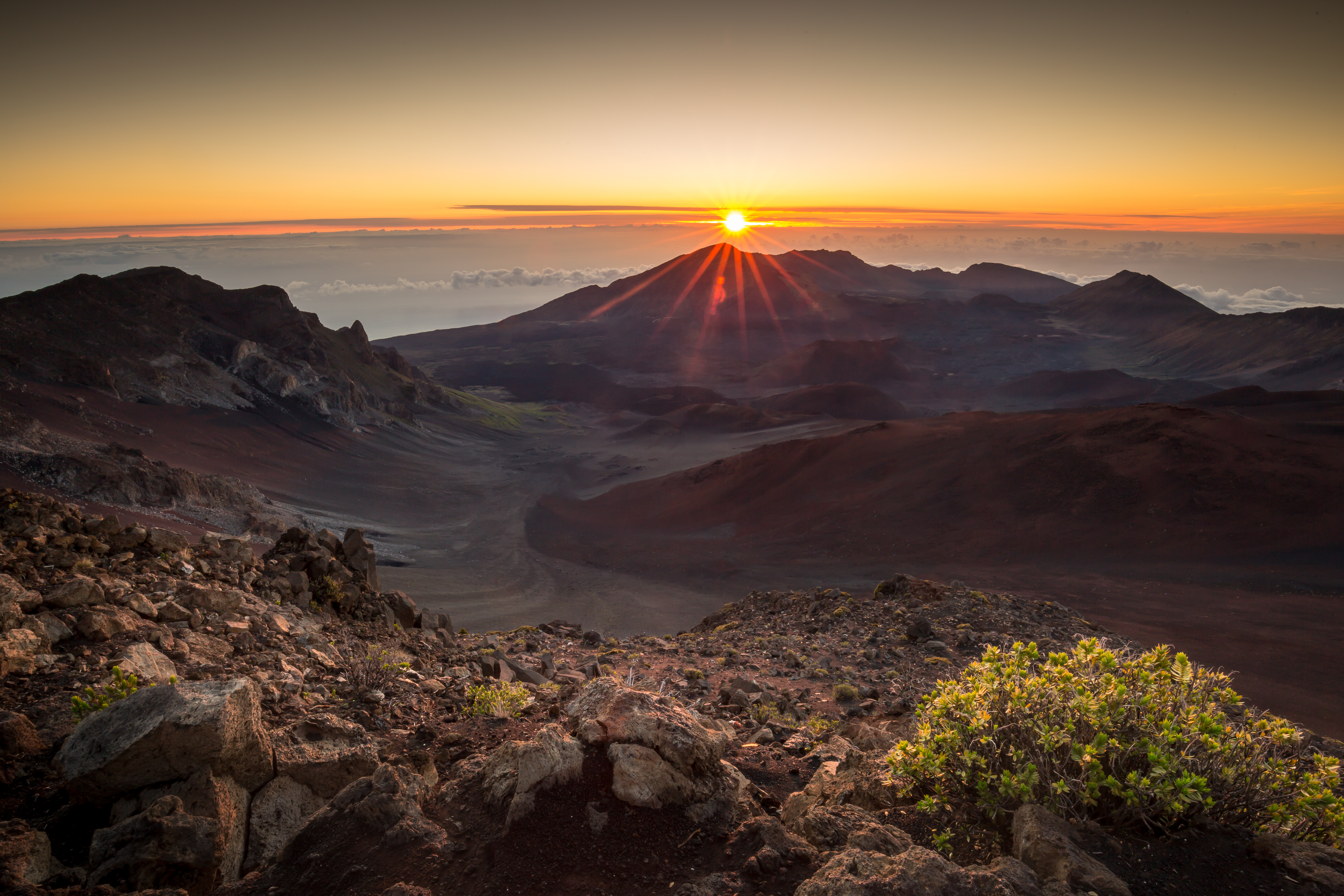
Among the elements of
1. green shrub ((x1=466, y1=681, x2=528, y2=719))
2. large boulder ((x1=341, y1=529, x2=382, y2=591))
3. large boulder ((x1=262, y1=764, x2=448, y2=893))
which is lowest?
large boulder ((x1=341, y1=529, x2=382, y2=591))

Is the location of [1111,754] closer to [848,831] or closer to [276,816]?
[848,831]

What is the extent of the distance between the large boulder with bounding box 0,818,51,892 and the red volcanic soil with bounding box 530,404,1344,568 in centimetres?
3214

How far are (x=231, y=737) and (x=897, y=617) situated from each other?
43.5 feet

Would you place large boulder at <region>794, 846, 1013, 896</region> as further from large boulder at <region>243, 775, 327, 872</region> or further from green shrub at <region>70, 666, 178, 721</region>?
green shrub at <region>70, 666, 178, 721</region>

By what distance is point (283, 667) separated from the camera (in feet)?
19.9

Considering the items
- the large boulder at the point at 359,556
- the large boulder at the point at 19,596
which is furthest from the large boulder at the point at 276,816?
the large boulder at the point at 359,556

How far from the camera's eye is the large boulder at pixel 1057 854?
2957 mm

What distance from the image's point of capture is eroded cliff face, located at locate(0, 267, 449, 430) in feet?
161

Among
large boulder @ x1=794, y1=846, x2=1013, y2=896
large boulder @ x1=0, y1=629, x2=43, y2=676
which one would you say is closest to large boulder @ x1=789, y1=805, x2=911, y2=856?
large boulder @ x1=794, y1=846, x2=1013, y2=896

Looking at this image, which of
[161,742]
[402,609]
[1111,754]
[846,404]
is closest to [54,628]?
[161,742]

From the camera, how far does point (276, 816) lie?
3785 millimetres

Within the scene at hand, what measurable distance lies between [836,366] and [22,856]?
399 feet

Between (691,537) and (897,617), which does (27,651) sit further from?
(691,537)

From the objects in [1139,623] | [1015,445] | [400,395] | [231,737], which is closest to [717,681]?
[231,737]
